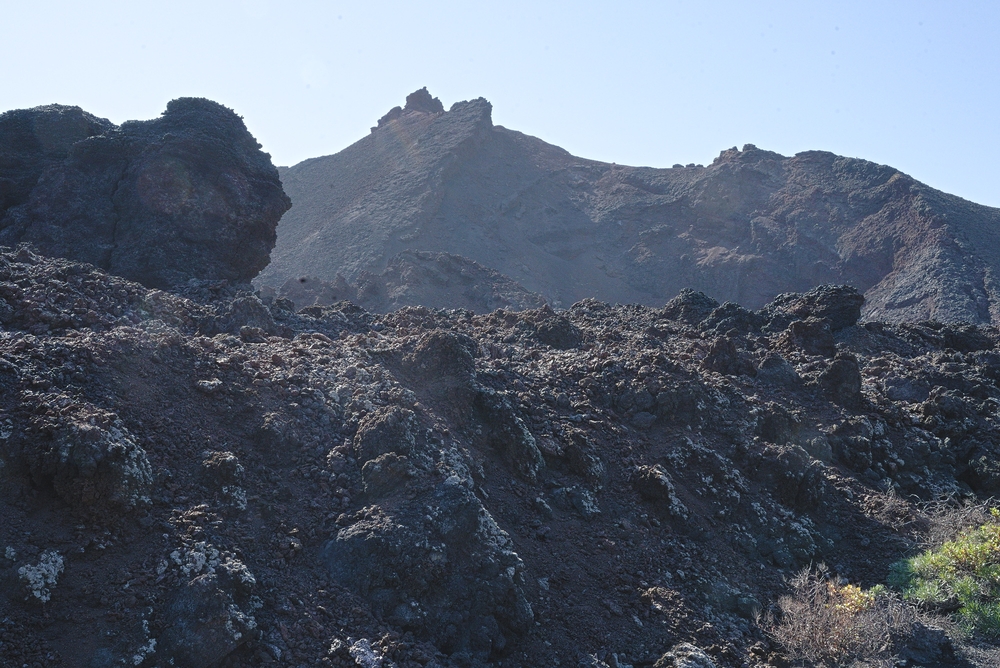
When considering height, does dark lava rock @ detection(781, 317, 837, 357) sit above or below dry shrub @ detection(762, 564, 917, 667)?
above

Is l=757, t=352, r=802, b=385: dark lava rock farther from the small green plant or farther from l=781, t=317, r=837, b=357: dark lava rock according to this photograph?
the small green plant

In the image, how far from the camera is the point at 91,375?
5625 millimetres

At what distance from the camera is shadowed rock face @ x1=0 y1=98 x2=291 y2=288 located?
1048 centimetres

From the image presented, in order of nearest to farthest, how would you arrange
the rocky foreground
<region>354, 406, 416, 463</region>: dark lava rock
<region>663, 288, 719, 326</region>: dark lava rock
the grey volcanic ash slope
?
the rocky foreground < <region>354, 406, 416, 463</region>: dark lava rock < <region>663, 288, 719, 326</region>: dark lava rock < the grey volcanic ash slope

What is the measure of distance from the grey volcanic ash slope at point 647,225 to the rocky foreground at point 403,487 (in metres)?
25.3

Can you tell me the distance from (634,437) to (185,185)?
6.80 meters

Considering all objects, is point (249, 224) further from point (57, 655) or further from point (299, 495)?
point (57, 655)

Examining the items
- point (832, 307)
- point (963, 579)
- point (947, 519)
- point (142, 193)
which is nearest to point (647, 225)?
point (832, 307)

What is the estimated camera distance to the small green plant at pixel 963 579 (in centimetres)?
651

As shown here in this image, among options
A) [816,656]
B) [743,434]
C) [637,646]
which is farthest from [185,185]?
[816,656]

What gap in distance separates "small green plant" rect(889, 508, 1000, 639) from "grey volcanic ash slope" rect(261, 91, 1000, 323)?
85.7 feet

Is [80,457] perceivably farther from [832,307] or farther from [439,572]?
[832,307]

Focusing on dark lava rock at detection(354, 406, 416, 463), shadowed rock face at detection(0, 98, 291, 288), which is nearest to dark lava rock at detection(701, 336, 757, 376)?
dark lava rock at detection(354, 406, 416, 463)

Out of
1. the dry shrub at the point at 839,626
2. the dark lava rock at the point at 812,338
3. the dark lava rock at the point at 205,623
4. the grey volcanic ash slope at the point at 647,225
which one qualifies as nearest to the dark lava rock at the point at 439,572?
the dark lava rock at the point at 205,623
